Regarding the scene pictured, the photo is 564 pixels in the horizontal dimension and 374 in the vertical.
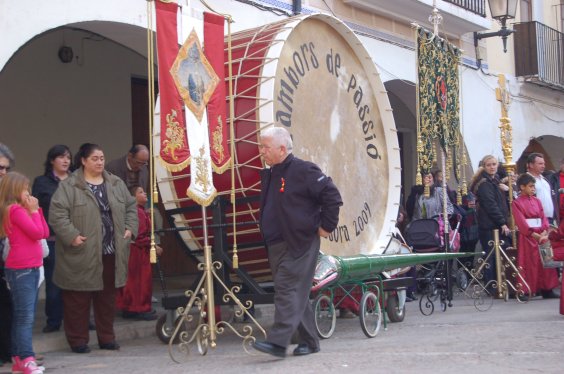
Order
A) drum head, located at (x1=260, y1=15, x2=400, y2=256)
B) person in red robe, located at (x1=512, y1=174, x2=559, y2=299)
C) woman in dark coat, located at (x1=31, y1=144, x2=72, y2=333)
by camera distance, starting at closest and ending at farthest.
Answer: drum head, located at (x1=260, y1=15, x2=400, y2=256) < woman in dark coat, located at (x1=31, y1=144, x2=72, y2=333) < person in red robe, located at (x1=512, y1=174, x2=559, y2=299)

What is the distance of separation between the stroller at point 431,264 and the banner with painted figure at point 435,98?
31.5 inches

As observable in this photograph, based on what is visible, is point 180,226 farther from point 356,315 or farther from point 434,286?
point 434,286

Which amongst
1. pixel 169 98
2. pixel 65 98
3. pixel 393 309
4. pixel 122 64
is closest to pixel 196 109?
pixel 169 98

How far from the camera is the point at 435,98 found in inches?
455

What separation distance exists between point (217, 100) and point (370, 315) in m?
2.37

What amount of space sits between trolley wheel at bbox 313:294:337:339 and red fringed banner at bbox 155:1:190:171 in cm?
181

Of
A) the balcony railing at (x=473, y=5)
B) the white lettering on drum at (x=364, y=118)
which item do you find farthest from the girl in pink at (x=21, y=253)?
the balcony railing at (x=473, y=5)

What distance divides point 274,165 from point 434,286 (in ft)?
13.9

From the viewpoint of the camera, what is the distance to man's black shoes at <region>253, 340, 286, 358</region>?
22.9 ft


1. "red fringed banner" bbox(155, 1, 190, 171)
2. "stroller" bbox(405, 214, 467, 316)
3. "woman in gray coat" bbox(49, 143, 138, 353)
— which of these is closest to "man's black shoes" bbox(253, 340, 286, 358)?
"red fringed banner" bbox(155, 1, 190, 171)

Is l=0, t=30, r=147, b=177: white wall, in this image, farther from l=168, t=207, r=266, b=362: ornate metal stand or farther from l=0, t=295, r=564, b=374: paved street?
l=168, t=207, r=266, b=362: ornate metal stand

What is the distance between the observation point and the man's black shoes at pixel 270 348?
697 centimetres

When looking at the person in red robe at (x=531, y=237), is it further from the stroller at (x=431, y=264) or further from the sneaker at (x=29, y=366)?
the sneaker at (x=29, y=366)

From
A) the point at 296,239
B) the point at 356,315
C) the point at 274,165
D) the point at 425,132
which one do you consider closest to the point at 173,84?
the point at 274,165
